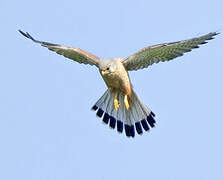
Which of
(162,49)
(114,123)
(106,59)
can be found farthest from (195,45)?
(114,123)

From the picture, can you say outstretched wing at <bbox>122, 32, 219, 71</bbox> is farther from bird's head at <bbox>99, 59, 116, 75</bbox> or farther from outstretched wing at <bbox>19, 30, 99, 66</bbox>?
outstretched wing at <bbox>19, 30, 99, 66</bbox>

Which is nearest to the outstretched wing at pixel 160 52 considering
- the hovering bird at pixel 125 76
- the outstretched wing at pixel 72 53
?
the hovering bird at pixel 125 76

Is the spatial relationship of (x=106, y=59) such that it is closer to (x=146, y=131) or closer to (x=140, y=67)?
(x=140, y=67)

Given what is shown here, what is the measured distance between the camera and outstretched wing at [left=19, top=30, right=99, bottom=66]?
16875 millimetres

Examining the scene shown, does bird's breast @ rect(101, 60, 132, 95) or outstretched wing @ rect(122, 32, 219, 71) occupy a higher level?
outstretched wing @ rect(122, 32, 219, 71)

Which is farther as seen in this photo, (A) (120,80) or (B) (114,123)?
(B) (114,123)

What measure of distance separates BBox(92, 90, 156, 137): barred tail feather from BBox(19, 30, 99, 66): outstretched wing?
2.67ft

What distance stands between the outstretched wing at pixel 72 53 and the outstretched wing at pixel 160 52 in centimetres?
73

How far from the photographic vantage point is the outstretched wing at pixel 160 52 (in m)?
15.7

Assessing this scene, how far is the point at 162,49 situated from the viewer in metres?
16.0

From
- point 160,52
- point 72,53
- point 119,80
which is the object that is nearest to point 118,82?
point 119,80

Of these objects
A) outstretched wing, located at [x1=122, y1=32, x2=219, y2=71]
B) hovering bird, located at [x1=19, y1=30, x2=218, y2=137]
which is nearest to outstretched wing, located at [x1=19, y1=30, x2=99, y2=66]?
hovering bird, located at [x1=19, y1=30, x2=218, y2=137]

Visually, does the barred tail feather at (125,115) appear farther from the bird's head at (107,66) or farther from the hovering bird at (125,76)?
the bird's head at (107,66)

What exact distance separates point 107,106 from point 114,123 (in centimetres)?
38
